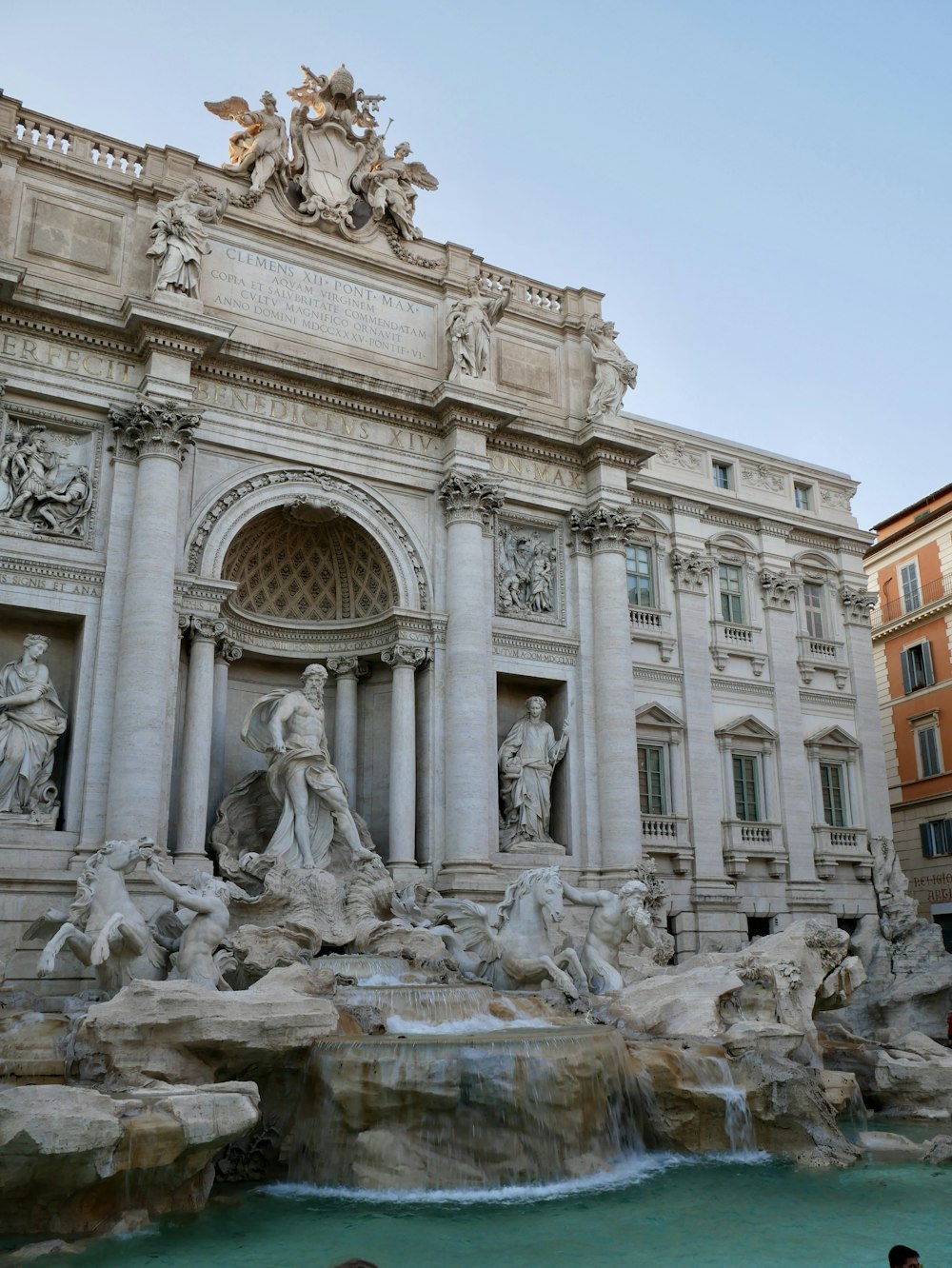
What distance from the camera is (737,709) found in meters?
24.5

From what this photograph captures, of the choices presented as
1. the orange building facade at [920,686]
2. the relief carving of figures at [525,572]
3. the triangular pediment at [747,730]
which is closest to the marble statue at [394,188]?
the relief carving of figures at [525,572]

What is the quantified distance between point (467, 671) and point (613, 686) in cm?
312

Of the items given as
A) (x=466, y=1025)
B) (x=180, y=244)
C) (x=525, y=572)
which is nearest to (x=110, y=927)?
(x=466, y=1025)

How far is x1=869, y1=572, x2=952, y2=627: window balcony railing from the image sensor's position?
104 feet

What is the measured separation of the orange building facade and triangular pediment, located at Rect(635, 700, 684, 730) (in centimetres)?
1115

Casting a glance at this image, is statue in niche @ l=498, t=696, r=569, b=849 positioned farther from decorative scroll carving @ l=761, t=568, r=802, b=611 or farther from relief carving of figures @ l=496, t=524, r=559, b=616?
decorative scroll carving @ l=761, t=568, r=802, b=611

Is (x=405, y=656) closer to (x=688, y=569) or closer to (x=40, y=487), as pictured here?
(x=40, y=487)

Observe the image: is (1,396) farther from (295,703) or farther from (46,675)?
(295,703)

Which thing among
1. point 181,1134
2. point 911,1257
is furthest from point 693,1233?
point 911,1257

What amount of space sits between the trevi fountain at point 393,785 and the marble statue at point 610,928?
0.08 metres

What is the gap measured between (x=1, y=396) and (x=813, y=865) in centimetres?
1823

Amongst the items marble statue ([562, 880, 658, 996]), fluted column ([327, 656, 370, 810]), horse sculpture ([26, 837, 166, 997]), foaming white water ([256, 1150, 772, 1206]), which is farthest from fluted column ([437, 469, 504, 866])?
foaming white water ([256, 1150, 772, 1206])

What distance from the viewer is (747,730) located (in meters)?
24.4

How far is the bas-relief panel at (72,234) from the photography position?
18.4 meters
